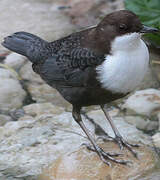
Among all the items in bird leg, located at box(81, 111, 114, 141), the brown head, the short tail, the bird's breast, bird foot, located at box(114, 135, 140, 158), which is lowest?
bird leg, located at box(81, 111, 114, 141)

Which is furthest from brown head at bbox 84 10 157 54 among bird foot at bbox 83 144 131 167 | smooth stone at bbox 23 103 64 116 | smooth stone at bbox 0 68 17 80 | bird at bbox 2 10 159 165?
smooth stone at bbox 0 68 17 80

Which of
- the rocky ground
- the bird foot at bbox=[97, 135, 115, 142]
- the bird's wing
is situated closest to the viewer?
the bird's wing

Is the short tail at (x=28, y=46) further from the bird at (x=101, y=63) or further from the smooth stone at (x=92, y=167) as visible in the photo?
the smooth stone at (x=92, y=167)

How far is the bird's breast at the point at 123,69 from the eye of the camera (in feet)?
10.8

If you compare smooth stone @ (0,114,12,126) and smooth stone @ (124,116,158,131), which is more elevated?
smooth stone @ (0,114,12,126)

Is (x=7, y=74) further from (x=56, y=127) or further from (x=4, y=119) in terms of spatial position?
(x=56, y=127)

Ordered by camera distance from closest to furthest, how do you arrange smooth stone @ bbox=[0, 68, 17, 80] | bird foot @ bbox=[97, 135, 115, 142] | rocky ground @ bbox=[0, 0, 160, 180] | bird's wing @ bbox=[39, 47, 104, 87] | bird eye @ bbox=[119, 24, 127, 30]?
1. bird eye @ bbox=[119, 24, 127, 30]
2. bird's wing @ bbox=[39, 47, 104, 87]
3. rocky ground @ bbox=[0, 0, 160, 180]
4. bird foot @ bbox=[97, 135, 115, 142]
5. smooth stone @ bbox=[0, 68, 17, 80]

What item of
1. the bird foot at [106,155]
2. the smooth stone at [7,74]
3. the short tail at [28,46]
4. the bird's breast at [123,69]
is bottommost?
the smooth stone at [7,74]

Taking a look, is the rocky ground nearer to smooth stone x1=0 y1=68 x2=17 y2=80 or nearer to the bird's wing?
smooth stone x1=0 y1=68 x2=17 y2=80

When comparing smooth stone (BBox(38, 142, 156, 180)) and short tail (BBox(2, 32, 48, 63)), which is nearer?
smooth stone (BBox(38, 142, 156, 180))

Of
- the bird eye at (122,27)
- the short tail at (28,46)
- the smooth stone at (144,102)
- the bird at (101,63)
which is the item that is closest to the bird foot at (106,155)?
the bird at (101,63)

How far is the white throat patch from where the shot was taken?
10.8 ft

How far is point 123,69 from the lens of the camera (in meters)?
3.30

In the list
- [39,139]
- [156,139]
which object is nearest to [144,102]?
[156,139]
